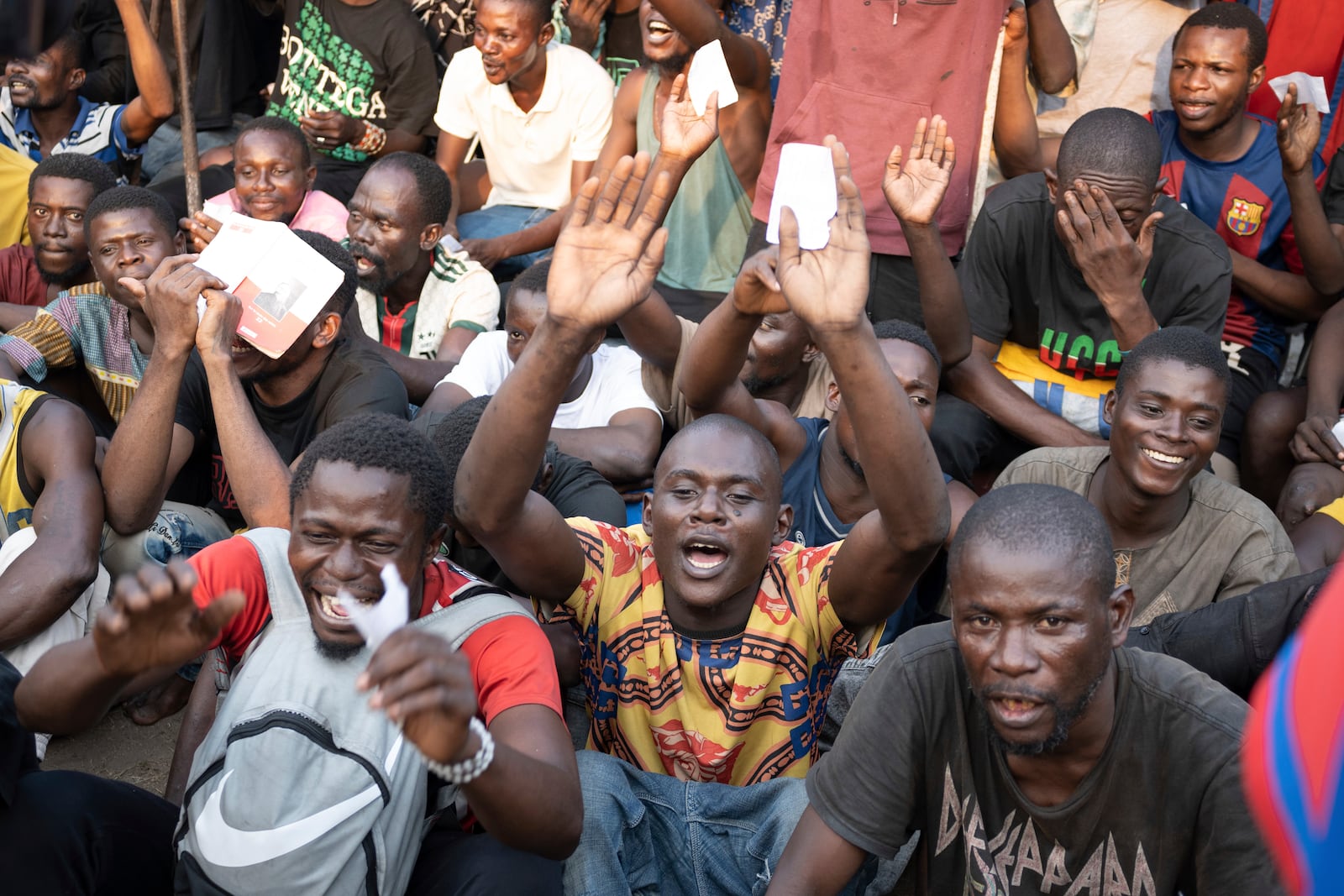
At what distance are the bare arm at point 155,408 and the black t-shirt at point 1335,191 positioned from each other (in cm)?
413

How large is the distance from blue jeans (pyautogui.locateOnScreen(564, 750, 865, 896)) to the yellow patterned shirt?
106 millimetres

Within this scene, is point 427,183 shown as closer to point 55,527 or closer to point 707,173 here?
point 707,173

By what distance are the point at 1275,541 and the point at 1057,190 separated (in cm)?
151

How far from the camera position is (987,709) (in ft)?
8.28

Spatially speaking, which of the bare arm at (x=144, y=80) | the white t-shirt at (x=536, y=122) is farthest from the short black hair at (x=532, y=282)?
the bare arm at (x=144, y=80)

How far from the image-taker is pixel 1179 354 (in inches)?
147

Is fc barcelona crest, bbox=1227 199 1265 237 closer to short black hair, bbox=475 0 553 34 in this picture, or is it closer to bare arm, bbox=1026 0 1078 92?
bare arm, bbox=1026 0 1078 92

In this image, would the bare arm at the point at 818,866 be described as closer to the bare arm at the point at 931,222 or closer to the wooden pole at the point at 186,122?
the bare arm at the point at 931,222

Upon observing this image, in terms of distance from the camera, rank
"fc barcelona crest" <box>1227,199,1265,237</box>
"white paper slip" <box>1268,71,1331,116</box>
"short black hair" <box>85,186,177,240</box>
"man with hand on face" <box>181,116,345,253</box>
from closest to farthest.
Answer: "short black hair" <box>85,186,177,240</box> < "white paper slip" <box>1268,71,1331,116</box> < "fc barcelona crest" <box>1227,199,1265,237</box> < "man with hand on face" <box>181,116,345,253</box>

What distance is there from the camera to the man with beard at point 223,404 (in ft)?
12.2

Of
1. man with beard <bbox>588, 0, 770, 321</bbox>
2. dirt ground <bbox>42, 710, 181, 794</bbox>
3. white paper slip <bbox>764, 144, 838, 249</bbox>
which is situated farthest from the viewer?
man with beard <bbox>588, 0, 770, 321</bbox>

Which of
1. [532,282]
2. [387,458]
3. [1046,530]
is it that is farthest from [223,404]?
[1046,530]

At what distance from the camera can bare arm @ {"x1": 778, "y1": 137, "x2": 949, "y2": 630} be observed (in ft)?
8.75

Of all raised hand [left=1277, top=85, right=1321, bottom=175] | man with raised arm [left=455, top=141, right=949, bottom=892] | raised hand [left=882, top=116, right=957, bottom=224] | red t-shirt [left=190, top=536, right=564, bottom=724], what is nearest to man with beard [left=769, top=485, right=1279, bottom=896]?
man with raised arm [left=455, top=141, right=949, bottom=892]
